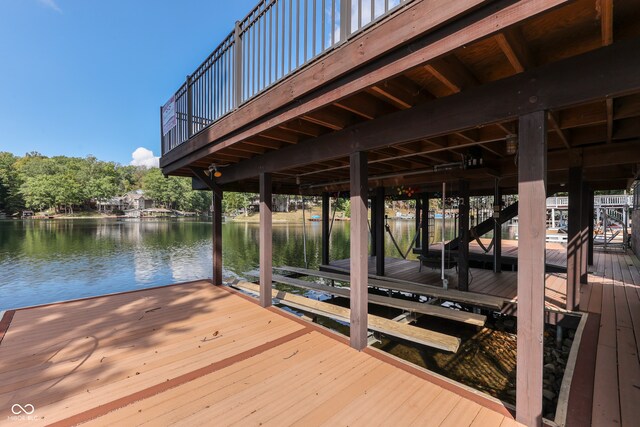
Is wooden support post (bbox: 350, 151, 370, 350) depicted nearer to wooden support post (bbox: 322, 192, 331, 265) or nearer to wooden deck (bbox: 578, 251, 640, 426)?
wooden deck (bbox: 578, 251, 640, 426)

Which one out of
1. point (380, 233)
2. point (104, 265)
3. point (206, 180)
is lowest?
point (104, 265)

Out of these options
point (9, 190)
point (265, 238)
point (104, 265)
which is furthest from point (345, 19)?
point (9, 190)

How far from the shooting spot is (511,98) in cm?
179

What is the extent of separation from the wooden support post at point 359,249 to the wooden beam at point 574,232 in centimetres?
352

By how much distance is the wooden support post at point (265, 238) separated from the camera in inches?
163

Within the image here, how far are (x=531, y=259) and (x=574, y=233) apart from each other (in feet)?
11.4

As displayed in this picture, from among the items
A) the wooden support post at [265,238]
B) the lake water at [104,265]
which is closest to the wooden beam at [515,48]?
the wooden support post at [265,238]

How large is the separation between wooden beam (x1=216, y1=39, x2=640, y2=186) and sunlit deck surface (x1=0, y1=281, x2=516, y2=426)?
210 cm

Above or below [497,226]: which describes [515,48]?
above

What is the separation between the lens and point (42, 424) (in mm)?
1882

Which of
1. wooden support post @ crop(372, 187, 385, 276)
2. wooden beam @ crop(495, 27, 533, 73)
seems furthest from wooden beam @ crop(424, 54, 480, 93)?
wooden support post @ crop(372, 187, 385, 276)

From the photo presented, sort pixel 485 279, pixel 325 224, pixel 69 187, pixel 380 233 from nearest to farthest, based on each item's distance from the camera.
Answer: pixel 485 279 → pixel 380 233 → pixel 325 224 → pixel 69 187

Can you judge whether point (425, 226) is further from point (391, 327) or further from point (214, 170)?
point (214, 170)

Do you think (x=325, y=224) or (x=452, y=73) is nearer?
(x=452, y=73)
